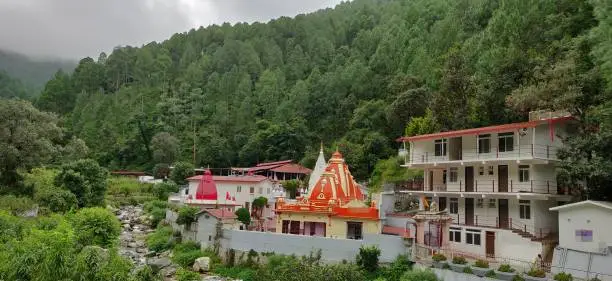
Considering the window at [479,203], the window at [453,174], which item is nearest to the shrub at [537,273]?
the window at [479,203]

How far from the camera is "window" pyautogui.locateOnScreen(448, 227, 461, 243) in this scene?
29125 millimetres

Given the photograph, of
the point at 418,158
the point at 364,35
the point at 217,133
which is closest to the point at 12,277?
the point at 418,158

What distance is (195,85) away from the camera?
94938mm

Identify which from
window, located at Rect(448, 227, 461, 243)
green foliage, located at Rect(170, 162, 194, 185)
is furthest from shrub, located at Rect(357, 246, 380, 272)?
green foliage, located at Rect(170, 162, 194, 185)

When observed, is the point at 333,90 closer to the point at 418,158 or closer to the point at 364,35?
the point at 364,35

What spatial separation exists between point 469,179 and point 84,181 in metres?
31.4

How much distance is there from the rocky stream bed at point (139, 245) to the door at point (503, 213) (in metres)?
15.3

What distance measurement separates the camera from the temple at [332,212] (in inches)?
1207

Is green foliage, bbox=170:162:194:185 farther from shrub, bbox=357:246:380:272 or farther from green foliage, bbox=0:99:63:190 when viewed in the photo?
shrub, bbox=357:246:380:272

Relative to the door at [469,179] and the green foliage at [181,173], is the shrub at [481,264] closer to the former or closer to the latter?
the door at [469,179]

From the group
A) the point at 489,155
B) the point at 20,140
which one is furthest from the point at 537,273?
the point at 20,140

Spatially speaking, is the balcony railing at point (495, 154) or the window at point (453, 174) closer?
the balcony railing at point (495, 154)

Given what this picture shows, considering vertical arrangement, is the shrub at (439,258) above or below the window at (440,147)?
below

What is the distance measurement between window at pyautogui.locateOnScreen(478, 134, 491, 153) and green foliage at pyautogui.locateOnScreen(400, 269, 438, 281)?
8.49 meters
